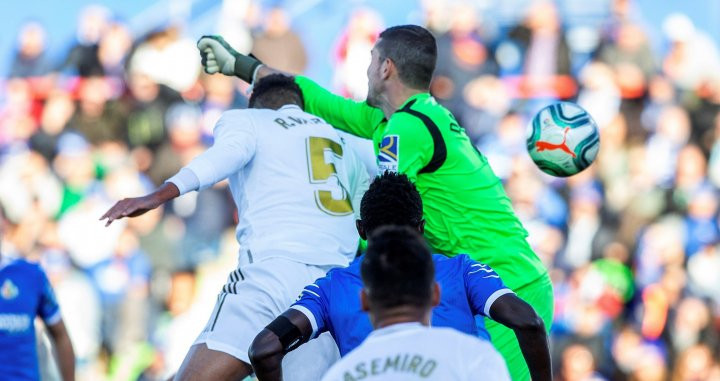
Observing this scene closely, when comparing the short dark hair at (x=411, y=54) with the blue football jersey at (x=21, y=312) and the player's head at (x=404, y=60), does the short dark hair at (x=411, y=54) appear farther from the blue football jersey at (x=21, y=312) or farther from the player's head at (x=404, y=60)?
the blue football jersey at (x=21, y=312)

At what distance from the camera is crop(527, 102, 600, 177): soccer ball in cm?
→ 664

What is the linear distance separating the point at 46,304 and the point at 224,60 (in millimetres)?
1890

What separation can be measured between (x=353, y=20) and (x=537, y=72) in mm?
2195

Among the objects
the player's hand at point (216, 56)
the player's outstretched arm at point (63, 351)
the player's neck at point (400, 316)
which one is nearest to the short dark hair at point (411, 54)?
the player's hand at point (216, 56)

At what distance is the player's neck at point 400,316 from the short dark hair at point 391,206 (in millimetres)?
1191

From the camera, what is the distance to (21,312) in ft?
23.9

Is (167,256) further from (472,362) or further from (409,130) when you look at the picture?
(472,362)

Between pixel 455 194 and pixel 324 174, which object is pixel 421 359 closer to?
pixel 455 194

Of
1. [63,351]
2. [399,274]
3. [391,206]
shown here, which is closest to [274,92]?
[391,206]

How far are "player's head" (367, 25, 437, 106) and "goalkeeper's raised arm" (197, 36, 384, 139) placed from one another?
0.43 metres

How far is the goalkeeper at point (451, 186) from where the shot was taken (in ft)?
19.0

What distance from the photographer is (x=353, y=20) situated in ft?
45.8

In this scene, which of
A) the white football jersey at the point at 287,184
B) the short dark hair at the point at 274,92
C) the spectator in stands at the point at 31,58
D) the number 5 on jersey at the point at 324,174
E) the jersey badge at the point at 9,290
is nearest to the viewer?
the white football jersey at the point at 287,184

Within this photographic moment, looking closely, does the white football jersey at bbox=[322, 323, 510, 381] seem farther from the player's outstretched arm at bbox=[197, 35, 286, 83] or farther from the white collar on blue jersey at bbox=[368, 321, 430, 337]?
the player's outstretched arm at bbox=[197, 35, 286, 83]
